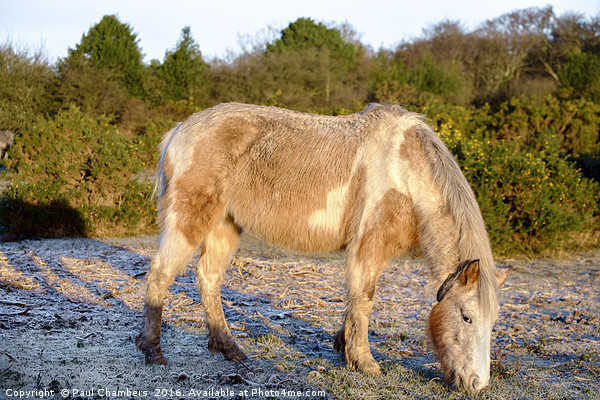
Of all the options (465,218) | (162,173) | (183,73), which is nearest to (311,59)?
(183,73)

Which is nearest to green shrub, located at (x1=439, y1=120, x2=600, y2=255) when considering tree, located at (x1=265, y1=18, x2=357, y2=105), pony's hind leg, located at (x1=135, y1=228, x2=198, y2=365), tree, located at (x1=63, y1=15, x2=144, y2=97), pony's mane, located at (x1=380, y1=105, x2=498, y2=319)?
pony's mane, located at (x1=380, y1=105, x2=498, y2=319)

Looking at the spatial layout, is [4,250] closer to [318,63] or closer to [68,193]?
[68,193]

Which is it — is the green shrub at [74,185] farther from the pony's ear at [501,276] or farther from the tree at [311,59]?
the tree at [311,59]

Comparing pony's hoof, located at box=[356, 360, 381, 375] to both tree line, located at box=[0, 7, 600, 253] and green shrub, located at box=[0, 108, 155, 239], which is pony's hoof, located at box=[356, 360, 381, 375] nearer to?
tree line, located at box=[0, 7, 600, 253]

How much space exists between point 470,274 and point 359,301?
92 cm

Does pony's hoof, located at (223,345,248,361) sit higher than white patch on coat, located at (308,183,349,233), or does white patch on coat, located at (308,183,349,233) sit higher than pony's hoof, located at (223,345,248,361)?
white patch on coat, located at (308,183,349,233)

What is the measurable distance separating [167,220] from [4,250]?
445 cm

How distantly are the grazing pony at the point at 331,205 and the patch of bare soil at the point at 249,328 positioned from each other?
350 millimetres

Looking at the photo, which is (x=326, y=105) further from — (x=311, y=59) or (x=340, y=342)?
(x=340, y=342)

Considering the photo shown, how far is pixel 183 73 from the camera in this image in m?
23.7

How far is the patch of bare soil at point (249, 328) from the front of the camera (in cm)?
375

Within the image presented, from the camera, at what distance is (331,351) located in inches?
182

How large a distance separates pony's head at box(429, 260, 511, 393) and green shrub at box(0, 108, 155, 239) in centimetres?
723

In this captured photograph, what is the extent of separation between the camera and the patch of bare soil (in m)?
3.75
